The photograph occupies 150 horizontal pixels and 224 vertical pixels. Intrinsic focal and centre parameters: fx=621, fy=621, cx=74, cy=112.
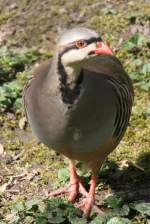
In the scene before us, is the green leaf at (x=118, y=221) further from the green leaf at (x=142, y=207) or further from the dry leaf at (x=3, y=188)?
the dry leaf at (x=3, y=188)

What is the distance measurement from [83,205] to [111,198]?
0.78 ft

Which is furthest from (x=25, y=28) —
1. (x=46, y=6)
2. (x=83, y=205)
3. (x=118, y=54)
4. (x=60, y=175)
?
(x=83, y=205)

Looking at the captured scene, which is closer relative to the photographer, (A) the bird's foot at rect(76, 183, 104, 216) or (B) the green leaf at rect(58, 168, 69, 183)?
(A) the bird's foot at rect(76, 183, 104, 216)

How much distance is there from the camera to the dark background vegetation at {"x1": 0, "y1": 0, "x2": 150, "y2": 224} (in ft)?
14.1

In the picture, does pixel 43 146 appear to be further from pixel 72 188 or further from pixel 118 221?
pixel 118 221

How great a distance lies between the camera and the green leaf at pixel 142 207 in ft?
13.7

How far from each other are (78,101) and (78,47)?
34cm

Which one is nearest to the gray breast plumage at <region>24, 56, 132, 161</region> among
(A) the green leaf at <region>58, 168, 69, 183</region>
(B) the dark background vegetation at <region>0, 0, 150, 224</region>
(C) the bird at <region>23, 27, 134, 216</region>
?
(C) the bird at <region>23, 27, 134, 216</region>

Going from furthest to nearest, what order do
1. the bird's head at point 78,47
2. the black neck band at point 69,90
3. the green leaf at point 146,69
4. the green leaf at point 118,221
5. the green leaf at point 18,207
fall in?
the green leaf at point 146,69 → the green leaf at point 18,207 → the green leaf at point 118,221 → the black neck band at point 69,90 → the bird's head at point 78,47

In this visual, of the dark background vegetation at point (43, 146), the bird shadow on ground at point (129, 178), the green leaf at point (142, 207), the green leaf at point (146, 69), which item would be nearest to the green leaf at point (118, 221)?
the dark background vegetation at point (43, 146)

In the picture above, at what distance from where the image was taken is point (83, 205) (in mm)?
4422

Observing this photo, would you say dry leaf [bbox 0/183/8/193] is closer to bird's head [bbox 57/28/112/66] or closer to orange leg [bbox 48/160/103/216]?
orange leg [bbox 48/160/103/216]

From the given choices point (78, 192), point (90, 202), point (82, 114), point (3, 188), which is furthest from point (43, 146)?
point (82, 114)

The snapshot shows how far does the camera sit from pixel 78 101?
3.69 m
